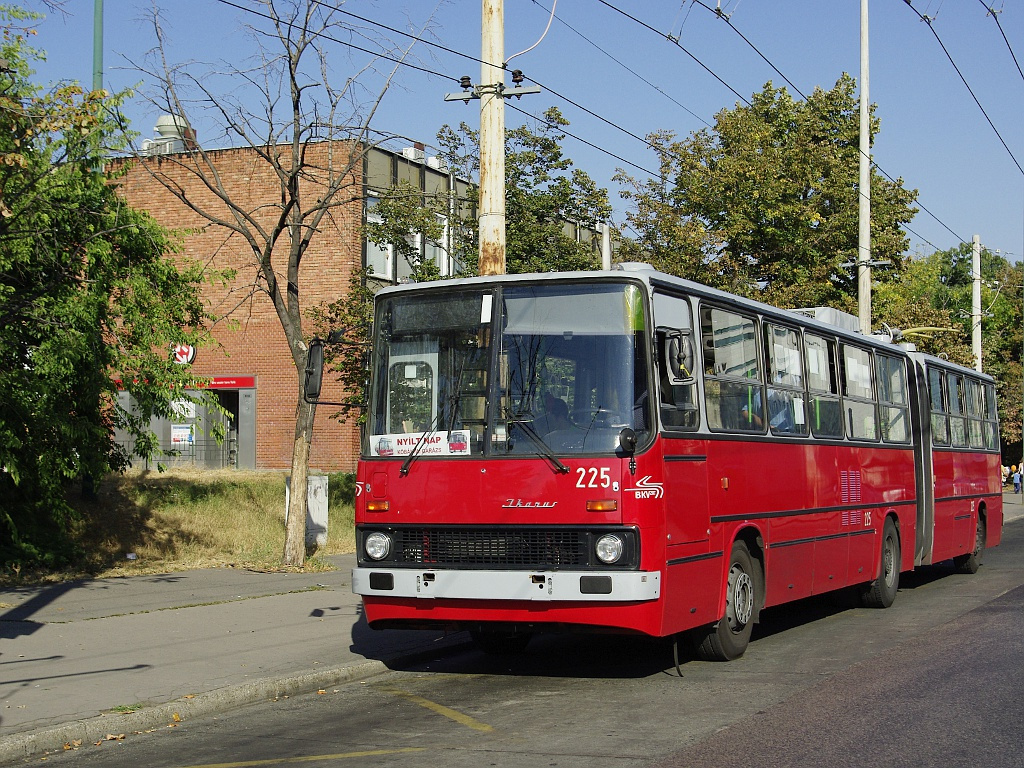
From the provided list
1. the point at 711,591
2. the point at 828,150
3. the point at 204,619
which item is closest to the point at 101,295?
the point at 204,619

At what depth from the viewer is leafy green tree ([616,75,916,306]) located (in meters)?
29.6

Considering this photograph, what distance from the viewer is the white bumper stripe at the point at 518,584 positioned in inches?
342

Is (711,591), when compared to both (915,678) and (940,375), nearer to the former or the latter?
(915,678)

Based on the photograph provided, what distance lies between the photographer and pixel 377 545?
31.7 ft

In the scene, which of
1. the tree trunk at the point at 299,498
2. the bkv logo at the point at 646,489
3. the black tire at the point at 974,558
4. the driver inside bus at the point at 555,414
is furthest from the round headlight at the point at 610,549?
the black tire at the point at 974,558

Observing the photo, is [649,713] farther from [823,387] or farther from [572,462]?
[823,387]

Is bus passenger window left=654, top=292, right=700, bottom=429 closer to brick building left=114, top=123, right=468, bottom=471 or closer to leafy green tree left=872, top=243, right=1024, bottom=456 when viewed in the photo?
brick building left=114, top=123, right=468, bottom=471

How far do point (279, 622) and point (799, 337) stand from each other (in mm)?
6087

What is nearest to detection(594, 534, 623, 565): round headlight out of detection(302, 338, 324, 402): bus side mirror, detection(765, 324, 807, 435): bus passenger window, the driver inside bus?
the driver inside bus

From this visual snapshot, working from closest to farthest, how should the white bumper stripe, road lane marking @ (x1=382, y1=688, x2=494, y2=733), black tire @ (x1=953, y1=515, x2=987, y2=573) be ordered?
road lane marking @ (x1=382, y1=688, x2=494, y2=733) < the white bumper stripe < black tire @ (x1=953, y1=515, x2=987, y2=573)

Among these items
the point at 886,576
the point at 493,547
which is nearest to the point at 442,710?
the point at 493,547

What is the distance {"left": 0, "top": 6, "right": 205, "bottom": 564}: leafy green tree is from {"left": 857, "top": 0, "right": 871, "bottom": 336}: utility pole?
51.5 ft

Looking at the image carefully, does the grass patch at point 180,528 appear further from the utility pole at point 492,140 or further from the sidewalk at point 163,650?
the utility pole at point 492,140

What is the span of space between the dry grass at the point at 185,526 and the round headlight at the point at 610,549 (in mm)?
10024
